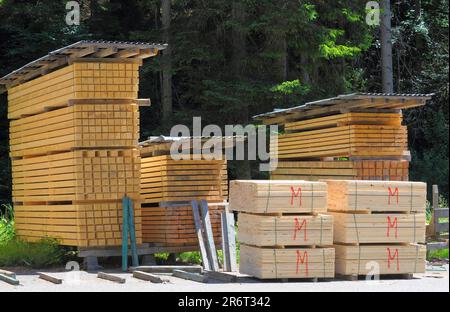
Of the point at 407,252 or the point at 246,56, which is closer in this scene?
the point at 407,252

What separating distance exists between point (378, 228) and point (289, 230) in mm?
1562

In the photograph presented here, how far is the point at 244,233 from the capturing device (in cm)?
1455

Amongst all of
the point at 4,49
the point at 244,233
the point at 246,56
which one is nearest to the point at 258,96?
the point at 246,56

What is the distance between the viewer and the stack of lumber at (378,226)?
46.4ft

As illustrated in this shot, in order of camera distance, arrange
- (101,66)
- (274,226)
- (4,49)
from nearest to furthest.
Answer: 1. (274,226)
2. (101,66)
3. (4,49)

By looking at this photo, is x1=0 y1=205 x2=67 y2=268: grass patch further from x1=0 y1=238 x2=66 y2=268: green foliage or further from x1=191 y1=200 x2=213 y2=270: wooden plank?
x1=191 y1=200 x2=213 y2=270: wooden plank

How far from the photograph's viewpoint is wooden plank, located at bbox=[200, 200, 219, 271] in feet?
52.8

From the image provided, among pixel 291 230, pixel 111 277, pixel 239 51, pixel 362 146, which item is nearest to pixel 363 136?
pixel 362 146

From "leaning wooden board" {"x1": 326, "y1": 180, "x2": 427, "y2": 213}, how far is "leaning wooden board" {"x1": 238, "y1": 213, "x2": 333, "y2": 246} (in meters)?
0.47

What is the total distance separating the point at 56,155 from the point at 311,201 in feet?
18.0

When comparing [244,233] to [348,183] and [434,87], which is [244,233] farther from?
→ [434,87]

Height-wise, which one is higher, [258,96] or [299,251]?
[258,96]

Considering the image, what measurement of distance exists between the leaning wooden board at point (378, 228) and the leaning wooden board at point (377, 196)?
0.12 m
